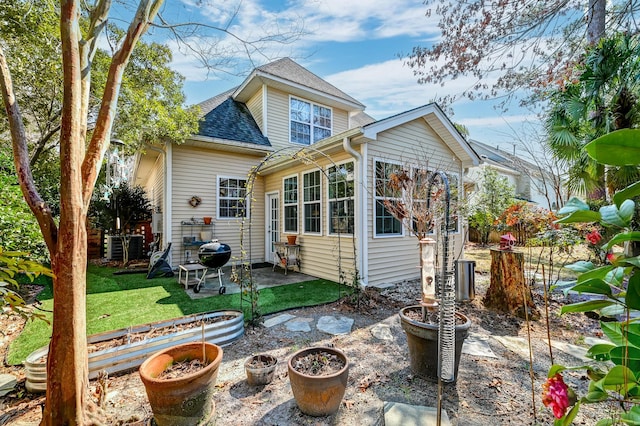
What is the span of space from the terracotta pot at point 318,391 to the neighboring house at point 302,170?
243 centimetres

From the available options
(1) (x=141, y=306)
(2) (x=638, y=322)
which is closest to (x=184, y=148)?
(1) (x=141, y=306)

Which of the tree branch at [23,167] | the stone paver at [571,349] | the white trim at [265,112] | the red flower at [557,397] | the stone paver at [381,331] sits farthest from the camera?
the white trim at [265,112]

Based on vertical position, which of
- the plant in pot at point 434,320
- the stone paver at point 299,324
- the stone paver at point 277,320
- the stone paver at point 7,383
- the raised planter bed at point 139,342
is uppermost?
the plant in pot at point 434,320

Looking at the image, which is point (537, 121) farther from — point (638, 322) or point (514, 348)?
point (638, 322)

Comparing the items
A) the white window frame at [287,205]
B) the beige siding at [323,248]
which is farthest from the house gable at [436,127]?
the white window frame at [287,205]

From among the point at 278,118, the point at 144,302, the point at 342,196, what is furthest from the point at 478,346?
the point at 278,118

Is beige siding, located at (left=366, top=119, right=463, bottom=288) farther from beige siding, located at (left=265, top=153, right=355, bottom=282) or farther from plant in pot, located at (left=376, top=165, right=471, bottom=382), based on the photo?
plant in pot, located at (left=376, top=165, right=471, bottom=382)

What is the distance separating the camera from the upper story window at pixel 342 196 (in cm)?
586

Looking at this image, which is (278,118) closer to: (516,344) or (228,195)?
(228,195)

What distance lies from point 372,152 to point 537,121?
5.72 meters

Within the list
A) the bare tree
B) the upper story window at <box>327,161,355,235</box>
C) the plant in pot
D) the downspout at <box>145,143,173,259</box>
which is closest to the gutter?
the downspout at <box>145,143,173,259</box>

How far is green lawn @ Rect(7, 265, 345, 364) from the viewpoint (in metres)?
3.67

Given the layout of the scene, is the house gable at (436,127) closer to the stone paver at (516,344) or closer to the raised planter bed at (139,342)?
the stone paver at (516,344)

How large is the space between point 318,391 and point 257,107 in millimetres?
9331
